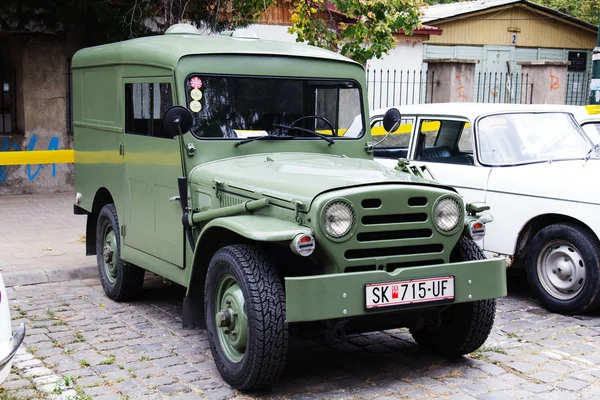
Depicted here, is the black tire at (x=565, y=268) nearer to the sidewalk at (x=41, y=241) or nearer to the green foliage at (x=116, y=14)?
the sidewalk at (x=41, y=241)

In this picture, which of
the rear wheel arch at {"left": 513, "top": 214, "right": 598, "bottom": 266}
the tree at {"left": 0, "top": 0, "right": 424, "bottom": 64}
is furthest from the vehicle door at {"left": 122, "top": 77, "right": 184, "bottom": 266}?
the tree at {"left": 0, "top": 0, "right": 424, "bottom": 64}

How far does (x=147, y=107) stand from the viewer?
6562 mm

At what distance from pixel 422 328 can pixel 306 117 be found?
1.87 meters

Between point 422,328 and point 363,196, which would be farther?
point 422,328

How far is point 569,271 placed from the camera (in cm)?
695

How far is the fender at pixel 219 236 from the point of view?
15.5ft

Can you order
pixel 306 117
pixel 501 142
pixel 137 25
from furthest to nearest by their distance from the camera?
1. pixel 137 25
2. pixel 501 142
3. pixel 306 117

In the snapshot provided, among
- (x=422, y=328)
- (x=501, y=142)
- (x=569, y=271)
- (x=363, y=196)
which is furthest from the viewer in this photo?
(x=501, y=142)

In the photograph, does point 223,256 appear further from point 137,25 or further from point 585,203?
point 137,25

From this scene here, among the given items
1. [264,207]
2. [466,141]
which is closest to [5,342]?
[264,207]

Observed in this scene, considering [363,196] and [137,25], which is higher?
[137,25]

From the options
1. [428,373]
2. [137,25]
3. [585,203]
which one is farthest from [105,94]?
[137,25]

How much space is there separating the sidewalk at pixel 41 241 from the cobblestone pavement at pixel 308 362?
3.47ft

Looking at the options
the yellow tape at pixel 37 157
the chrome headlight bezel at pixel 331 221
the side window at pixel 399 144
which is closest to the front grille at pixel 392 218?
the chrome headlight bezel at pixel 331 221
